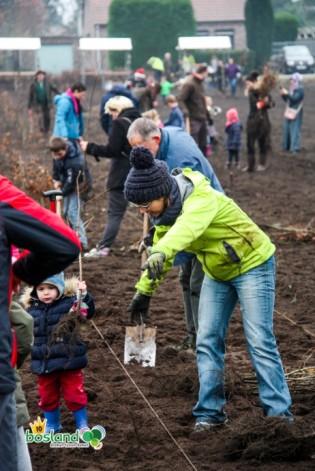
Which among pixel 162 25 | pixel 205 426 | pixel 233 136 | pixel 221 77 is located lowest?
pixel 221 77

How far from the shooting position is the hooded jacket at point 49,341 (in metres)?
6.35

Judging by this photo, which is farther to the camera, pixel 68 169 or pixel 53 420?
pixel 68 169

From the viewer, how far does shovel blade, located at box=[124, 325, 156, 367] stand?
8.02m

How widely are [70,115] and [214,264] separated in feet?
29.9

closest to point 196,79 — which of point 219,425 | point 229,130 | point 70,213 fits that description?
point 229,130

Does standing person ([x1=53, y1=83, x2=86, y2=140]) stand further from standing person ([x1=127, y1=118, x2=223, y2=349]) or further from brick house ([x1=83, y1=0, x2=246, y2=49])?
brick house ([x1=83, y1=0, x2=246, y2=49])

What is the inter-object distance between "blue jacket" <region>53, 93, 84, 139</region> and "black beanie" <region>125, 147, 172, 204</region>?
8805 millimetres

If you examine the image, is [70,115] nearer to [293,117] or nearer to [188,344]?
[188,344]

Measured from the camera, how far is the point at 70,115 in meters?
15.2

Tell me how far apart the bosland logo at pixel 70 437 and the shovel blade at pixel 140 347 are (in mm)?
1610

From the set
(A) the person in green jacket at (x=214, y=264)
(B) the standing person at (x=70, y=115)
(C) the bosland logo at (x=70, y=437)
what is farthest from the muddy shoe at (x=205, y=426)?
(B) the standing person at (x=70, y=115)

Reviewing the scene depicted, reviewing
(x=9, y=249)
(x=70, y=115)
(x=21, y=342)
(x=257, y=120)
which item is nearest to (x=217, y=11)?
(x=257, y=120)

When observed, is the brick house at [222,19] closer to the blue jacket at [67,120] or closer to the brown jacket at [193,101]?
the brown jacket at [193,101]

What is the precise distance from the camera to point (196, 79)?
18.8 m
